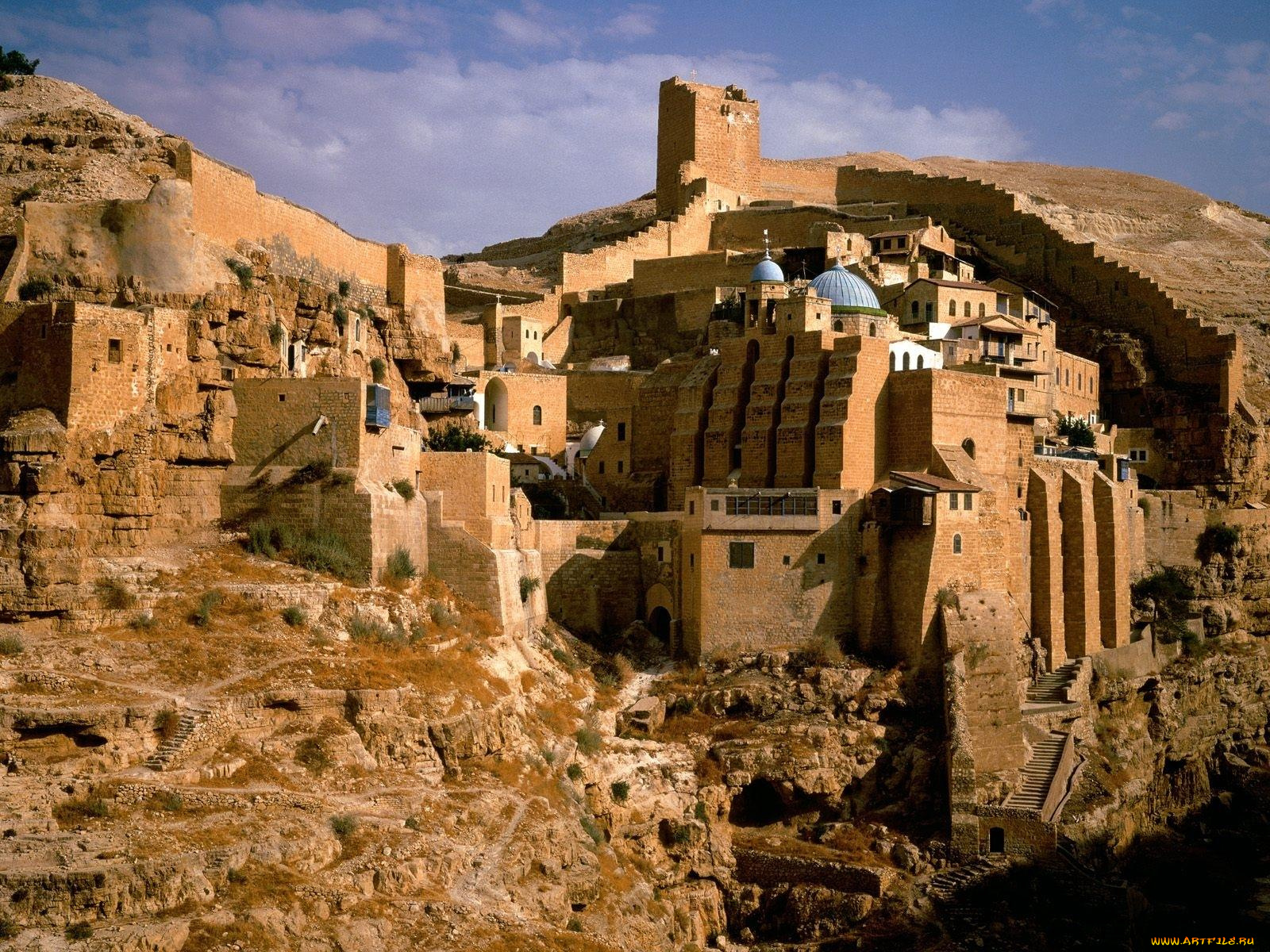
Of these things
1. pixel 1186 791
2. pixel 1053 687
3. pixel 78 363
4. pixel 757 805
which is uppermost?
pixel 78 363

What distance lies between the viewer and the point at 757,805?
41656 mm

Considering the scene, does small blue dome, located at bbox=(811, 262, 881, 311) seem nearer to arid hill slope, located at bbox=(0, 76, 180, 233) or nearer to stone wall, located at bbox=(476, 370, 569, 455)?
stone wall, located at bbox=(476, 370, 569, 455)

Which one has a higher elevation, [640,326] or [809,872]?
[640,326]

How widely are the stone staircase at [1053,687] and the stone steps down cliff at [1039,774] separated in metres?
2.14

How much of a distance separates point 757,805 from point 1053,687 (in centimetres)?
1054

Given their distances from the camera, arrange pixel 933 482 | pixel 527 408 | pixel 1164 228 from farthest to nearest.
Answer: pixel 1164 228, pixel 527 408, pixel 933 482

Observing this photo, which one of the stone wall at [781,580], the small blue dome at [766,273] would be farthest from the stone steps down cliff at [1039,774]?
the small blue dome at [766,273]

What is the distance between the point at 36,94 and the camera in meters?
41.3

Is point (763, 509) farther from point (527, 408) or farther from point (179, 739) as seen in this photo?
point (179, 739)

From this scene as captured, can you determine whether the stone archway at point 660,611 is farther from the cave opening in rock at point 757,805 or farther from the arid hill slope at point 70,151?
the arid hill slope at point 70,151

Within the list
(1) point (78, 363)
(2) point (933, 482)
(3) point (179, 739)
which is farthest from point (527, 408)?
(3) point (179, 739)

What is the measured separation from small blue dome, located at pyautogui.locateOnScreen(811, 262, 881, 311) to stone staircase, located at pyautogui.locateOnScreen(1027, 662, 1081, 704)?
12099mm

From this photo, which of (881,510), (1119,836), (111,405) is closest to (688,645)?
(881,510)

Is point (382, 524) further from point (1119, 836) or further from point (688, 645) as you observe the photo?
point (1119, 836)
